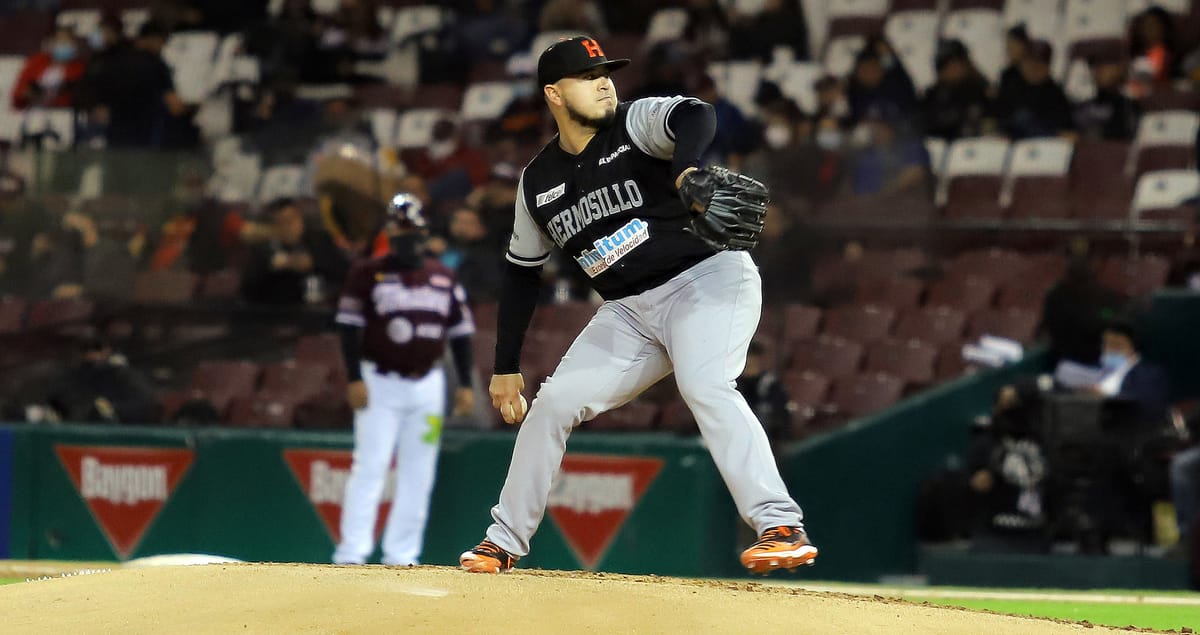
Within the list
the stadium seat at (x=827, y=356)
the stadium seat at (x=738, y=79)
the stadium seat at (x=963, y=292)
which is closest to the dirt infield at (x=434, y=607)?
the stadium seat at (x=827, y=356)

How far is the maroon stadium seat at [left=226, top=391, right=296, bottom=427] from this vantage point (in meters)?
11.6

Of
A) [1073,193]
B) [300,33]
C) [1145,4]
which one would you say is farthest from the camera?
[300,33]

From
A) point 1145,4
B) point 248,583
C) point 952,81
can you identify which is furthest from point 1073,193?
point 248,583

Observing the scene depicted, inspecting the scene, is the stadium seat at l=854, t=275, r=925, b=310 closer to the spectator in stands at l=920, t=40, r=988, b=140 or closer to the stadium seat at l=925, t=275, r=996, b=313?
the stadium seat at l=925, t=275, r=996, b=313

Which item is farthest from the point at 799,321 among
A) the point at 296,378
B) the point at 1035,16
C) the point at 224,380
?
the point at 1035,16

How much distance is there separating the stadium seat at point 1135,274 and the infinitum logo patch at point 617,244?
24.4ft

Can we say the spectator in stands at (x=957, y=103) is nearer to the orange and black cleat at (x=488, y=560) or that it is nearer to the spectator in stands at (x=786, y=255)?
the spectator in stands at (x=786, y=255)

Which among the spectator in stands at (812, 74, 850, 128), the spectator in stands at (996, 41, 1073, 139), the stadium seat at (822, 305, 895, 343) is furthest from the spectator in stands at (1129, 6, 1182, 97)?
the stadium seat at (822, 305, 895, 343)

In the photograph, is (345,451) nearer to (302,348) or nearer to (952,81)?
(302,348)

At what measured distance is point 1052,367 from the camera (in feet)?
39.7

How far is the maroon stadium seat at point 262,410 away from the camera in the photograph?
11.6 m

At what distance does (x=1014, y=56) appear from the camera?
1409 cm

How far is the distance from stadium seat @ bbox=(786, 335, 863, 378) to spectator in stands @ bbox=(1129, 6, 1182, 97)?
445 centimetres

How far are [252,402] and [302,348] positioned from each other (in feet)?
1.63
